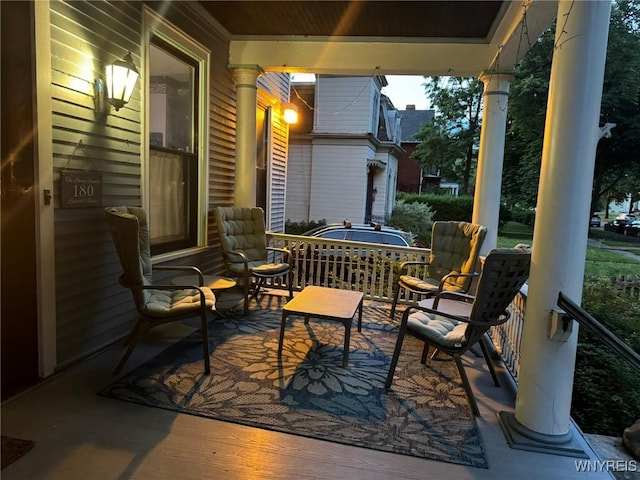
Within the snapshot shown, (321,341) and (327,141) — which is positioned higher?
(327,141)

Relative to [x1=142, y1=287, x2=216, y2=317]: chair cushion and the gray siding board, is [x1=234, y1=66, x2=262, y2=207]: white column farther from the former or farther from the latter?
[x1=142, y1=287, x2=216, y2=317]: chair cushion

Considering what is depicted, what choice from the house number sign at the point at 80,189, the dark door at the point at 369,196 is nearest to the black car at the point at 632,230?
the dark door at the point at 369,196

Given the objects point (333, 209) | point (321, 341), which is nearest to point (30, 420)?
point (321, 341)

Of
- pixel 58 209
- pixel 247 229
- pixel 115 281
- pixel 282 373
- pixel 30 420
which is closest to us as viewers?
pixel 30 420

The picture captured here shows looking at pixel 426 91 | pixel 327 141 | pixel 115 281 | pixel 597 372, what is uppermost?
pixel 426 91

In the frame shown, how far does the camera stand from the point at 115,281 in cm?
330

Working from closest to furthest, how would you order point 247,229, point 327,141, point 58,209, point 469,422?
point 469,422 → point 58,209 → point 247,229 → point 327,141

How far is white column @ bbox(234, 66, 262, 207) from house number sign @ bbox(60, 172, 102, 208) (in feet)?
7.66

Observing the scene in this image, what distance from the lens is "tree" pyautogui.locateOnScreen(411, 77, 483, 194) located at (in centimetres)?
1555

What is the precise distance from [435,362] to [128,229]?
2.51 metres

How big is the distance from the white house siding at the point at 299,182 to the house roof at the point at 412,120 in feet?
38.0

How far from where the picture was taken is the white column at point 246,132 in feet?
16.9

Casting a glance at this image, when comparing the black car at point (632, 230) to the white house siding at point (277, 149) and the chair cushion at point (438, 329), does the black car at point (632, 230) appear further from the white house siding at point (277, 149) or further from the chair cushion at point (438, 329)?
→ the chair cushion at point (438, 329)

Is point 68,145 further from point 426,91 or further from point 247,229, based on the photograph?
point 426,91
